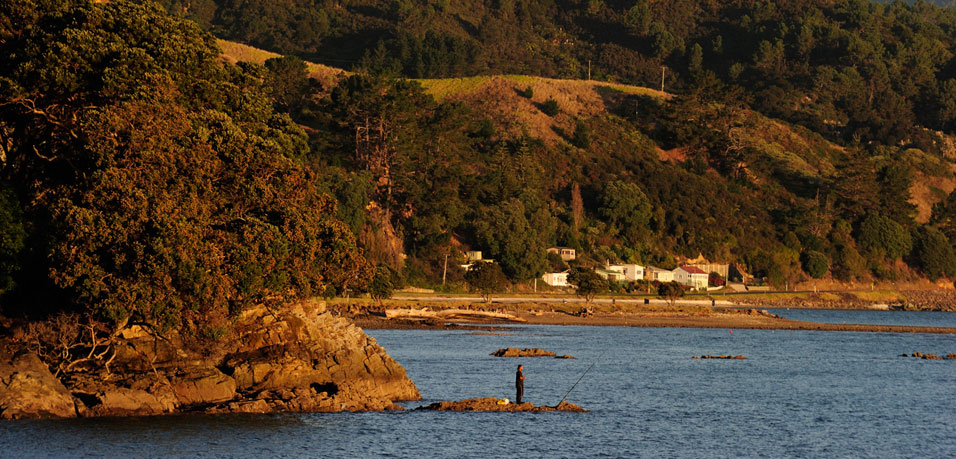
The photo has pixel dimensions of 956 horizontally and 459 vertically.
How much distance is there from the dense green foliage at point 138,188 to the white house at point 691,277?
96.8 m

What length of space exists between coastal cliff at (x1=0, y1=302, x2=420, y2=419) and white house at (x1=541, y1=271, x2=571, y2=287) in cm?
7981

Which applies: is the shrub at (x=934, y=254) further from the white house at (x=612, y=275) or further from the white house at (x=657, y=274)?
the white house at (x=612, y=275)

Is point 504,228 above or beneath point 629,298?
above

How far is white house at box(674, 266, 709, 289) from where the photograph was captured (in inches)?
5482

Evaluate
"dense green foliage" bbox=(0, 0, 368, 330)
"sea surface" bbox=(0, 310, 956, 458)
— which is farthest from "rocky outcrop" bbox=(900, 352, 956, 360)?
"dense green foliage" bbox=(0, 0, 368, 330)

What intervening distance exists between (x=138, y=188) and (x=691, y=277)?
10903 cm

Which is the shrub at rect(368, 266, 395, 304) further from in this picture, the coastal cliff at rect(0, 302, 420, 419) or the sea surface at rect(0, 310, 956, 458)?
the coastal cliff at rect(0, 302, 420, 419)

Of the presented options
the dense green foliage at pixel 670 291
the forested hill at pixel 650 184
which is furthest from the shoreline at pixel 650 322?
the forested hill at pixel 650 184

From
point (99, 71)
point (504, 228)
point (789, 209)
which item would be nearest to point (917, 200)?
point (789, 209)

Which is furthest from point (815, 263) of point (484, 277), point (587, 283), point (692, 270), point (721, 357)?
point (721, 357)

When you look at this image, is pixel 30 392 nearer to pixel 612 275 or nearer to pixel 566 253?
pixel 566 253

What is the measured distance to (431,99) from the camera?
140 metres

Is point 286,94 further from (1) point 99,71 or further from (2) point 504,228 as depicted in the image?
(1) point 99,71

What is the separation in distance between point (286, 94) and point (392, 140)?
22.1 meters
